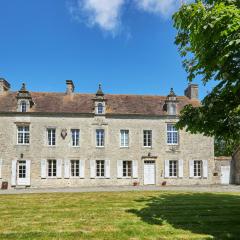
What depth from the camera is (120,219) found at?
10422mm

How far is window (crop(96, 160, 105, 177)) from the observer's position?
2716cm

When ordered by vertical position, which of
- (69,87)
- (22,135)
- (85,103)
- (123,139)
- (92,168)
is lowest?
(92,168)

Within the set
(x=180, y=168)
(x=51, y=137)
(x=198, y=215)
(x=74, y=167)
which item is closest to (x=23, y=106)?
(x=51, y=137)

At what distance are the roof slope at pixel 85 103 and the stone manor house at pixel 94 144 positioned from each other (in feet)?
0.26

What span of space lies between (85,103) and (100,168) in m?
5.64

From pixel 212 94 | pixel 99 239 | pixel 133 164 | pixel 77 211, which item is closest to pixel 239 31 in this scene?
pixel 212 94

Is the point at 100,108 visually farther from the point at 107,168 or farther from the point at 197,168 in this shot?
the point at 197,168

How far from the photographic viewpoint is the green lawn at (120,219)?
847cm

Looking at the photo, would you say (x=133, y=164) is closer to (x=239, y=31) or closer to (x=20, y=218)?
(x=20, y=218)

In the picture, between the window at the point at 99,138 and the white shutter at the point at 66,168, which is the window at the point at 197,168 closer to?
the window at the point at 99,138

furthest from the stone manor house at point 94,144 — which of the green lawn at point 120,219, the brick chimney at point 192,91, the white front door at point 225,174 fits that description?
the green lawn at point 120,219

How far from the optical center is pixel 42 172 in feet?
86.4

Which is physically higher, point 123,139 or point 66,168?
point 123,139

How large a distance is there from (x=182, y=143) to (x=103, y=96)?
7.75 m
